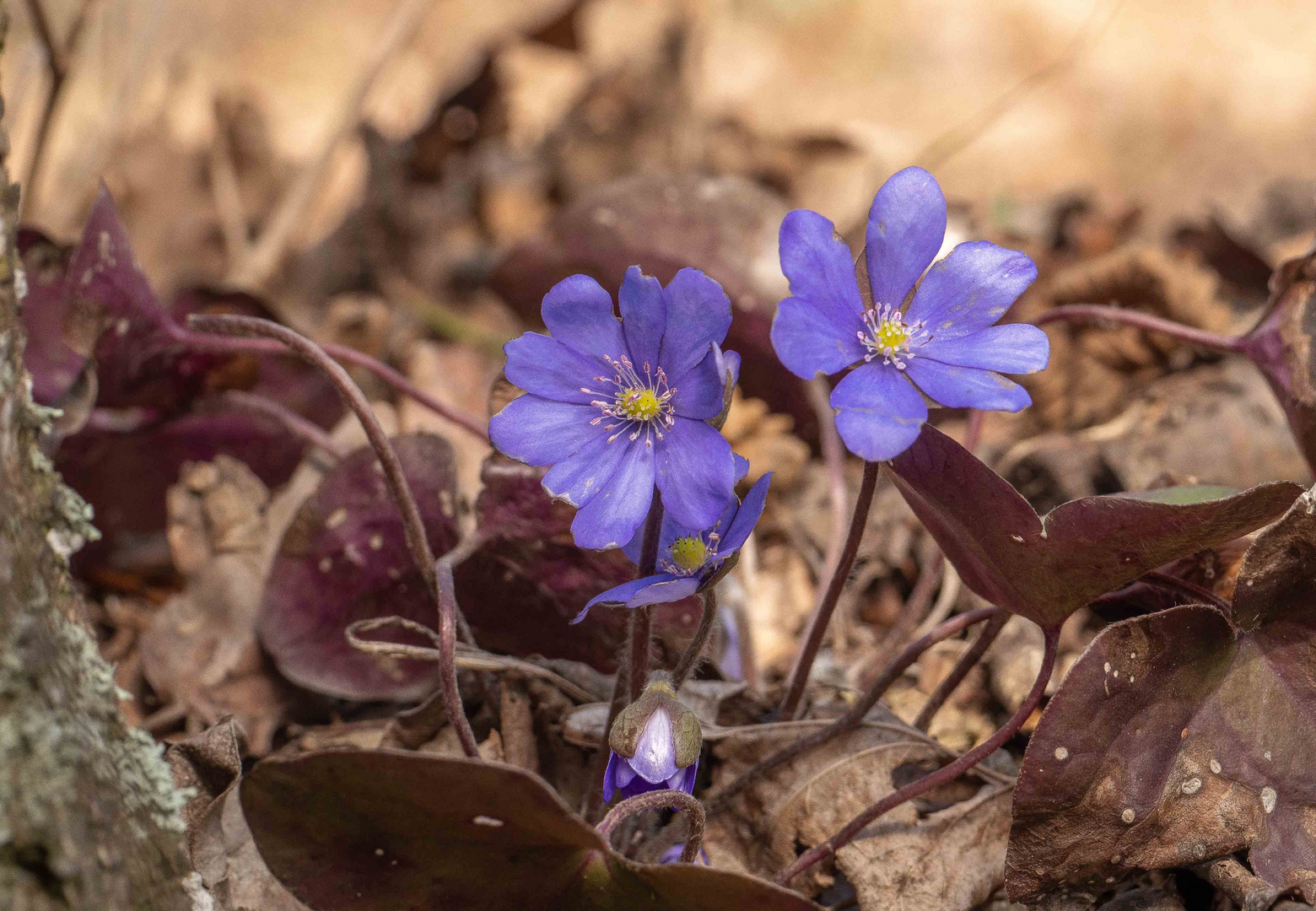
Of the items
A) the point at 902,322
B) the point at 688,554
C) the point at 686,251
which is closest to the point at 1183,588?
the point at 902,322

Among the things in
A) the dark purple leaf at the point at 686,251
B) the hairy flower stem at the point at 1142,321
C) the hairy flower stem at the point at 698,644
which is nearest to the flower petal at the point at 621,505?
the hairy flower stem at the point at 698,644

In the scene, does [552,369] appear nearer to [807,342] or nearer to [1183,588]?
[807,342]

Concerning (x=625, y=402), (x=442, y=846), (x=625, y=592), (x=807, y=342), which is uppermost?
(x=807, y=342)

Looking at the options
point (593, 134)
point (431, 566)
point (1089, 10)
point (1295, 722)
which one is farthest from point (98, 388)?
point (1089, 10)

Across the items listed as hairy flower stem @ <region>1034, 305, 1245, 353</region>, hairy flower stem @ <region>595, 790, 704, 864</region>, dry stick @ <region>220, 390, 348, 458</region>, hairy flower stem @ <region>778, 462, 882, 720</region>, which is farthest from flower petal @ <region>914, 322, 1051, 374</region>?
dry stick @ <region>220, 390, 348, 458</region>

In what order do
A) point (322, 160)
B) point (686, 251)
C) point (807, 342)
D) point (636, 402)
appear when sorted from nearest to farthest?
point (807, 342)
point (636, 402)
point (686, 251)
point (322, 160)
